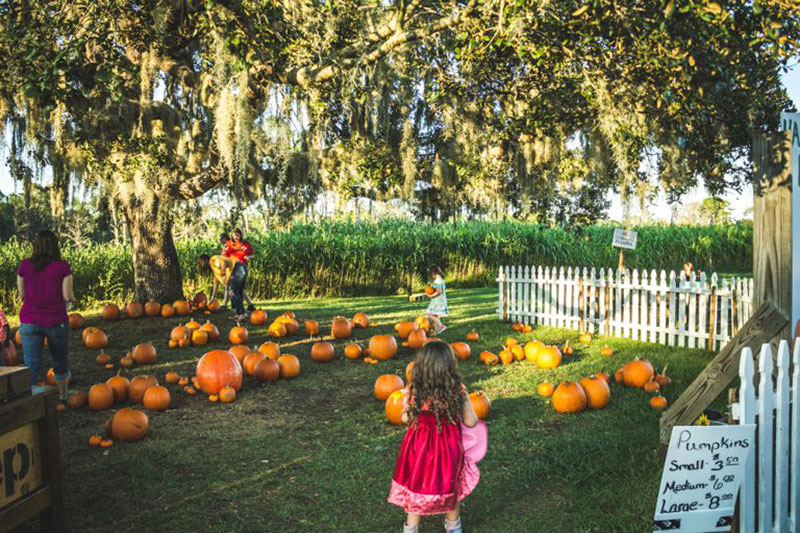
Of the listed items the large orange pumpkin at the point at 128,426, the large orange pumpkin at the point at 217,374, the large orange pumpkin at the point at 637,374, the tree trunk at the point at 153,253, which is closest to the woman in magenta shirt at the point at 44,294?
the large orange pumpkin at the point at 128,426

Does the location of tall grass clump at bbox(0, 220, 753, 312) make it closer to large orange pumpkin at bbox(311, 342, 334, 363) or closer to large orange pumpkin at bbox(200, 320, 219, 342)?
large orange pumpkin at bbox(200, 320, 219, 342)

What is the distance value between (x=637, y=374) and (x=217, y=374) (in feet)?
15.8

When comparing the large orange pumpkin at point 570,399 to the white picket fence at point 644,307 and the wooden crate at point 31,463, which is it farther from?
the wooden crate at point 31,463

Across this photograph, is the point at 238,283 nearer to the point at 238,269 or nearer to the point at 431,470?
the point at 238,269

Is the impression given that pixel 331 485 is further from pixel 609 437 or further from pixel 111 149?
pixel 111 149

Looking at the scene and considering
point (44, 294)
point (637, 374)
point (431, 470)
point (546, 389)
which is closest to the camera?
point (431, 470)

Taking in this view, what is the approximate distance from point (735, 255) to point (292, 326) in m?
25.1

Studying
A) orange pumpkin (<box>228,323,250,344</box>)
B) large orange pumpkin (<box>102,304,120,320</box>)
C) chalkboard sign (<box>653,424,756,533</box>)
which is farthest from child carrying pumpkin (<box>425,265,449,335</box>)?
chalkboard sign (<box>653,424,756,533</box>)

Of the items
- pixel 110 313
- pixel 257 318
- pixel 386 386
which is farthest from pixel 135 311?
pixel 386 386

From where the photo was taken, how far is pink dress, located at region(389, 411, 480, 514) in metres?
3.46

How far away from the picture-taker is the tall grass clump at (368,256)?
16719 millimetres

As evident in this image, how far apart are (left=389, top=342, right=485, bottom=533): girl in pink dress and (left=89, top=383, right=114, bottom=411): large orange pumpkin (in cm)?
417

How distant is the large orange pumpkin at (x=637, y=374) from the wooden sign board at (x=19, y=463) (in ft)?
19.0

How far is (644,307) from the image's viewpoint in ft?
32.4
